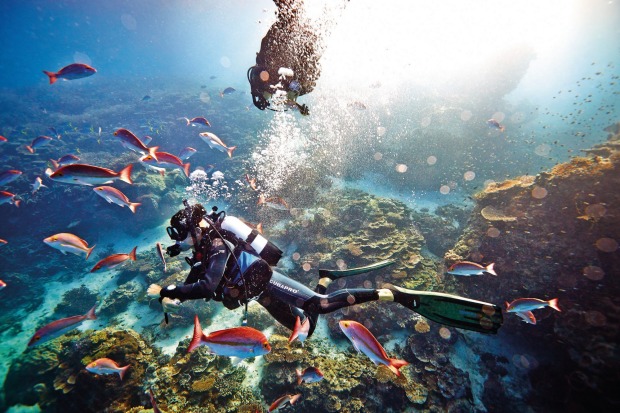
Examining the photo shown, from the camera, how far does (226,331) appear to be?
9.89 ft

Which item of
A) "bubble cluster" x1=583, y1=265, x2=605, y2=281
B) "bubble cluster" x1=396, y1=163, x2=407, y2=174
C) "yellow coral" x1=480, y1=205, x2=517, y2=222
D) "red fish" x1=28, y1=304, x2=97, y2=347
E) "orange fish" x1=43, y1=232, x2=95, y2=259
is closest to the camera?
"red fish" x1=28, y1=304, x2=97, y2=347

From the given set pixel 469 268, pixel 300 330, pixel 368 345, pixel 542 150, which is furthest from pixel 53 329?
pixel 542 150

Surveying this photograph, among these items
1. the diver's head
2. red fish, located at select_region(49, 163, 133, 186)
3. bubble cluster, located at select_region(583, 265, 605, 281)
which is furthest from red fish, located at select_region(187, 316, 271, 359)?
bubble cluster, located at select_region(583, 265, 605, 281)

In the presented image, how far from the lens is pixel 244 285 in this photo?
11.3 ft

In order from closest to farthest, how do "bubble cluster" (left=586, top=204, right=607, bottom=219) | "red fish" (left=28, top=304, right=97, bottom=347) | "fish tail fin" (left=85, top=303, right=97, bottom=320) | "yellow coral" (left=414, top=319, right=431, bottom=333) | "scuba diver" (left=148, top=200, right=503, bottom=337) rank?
"scuba diver" (left=148, top=200, right=503, bottom=337), "red fish" (left=28, top=304, right=97, bottom=347), "fish tail fin" (left=85, top=303, right=97, bottom=320), "bubble cluster" (left=586, top=204, right=607, bottom=219), "yellow coral" (left=414, top=319, right=431, bottom=333)

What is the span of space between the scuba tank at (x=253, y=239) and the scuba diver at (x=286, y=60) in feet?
7.96

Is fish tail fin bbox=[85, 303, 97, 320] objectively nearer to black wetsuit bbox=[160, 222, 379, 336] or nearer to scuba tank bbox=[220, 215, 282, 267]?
black wetsuit bbox=[160, 222, 379, 336]

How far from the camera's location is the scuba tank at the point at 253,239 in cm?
373

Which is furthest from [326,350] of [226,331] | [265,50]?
[265,50]

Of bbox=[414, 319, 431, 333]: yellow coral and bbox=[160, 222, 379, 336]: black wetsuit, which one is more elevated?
bbox=[414, 319, 431, 333]: yellow coral

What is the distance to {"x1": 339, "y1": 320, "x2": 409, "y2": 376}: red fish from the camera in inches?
121

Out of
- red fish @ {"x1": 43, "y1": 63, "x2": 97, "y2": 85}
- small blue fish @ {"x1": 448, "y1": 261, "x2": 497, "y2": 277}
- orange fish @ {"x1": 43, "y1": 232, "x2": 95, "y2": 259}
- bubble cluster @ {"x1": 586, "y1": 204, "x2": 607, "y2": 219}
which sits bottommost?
orange fish @ {"x1": 43, "y1": 232, "x2": 95, "y2": 259}

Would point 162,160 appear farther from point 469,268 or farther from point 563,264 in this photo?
point 563,264

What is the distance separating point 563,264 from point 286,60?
7.76 m
